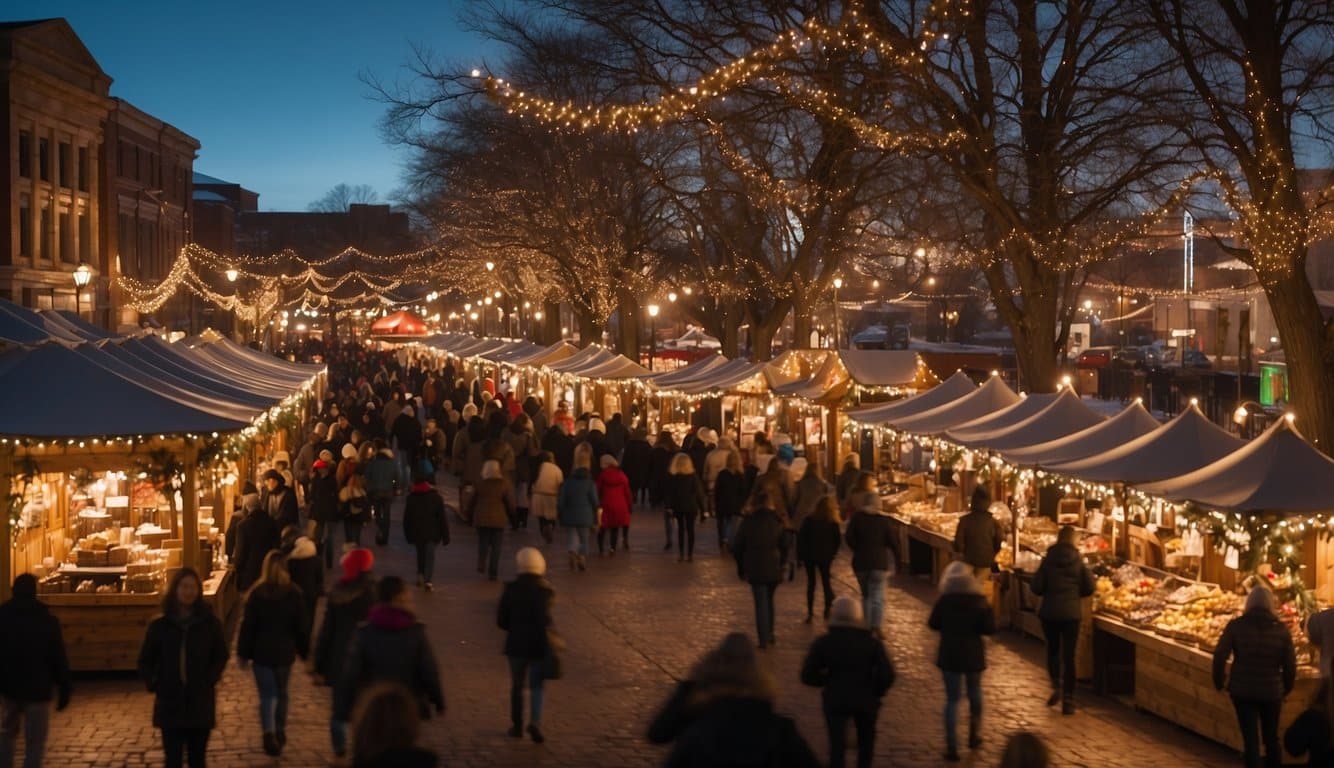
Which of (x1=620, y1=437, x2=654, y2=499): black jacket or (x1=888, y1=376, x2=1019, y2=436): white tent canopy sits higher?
(x1=888, y1=376, x2=1019, y2=436): white tent canopy

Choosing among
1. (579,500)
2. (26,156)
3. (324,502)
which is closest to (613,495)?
(579,500)

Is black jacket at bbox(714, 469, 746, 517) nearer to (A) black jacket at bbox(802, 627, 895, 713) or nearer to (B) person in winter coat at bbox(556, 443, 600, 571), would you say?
(B) person in winter coat at bbox(556, 443, 600, 571)

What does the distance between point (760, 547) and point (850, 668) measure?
491cm

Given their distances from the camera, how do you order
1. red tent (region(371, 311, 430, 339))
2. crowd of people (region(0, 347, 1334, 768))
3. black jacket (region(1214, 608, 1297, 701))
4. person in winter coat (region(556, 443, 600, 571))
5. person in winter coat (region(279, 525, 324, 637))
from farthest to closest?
red tent (region(371, 311, 430, 339))
person in winter coat (region(556, 443, 600, 571))
person in winter coat (region(279, 525, 324, 637))
black jacket (region(1214, 608, 1297, 701))
crowd of people (region(0, 347, 1334, 768))

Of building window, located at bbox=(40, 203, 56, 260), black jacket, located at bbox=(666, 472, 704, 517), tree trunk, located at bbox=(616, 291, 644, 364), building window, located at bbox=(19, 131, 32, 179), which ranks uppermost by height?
building window, located at bbox=(19, 131, 32, 179)

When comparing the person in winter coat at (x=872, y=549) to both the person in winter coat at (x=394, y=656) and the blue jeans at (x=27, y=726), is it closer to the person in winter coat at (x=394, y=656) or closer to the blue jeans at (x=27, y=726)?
the person in winter coat at (x=394, y=656)

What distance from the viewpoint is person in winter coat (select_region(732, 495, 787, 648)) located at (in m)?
13.6

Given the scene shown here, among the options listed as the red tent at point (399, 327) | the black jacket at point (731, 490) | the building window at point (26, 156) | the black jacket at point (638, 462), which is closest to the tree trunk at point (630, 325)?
the building window at point (26, 156)

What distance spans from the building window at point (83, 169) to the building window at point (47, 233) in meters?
3.66

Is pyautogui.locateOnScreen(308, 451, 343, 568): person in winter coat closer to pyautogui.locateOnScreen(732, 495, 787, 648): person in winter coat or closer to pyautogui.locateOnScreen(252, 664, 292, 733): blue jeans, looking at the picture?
pyautogui.locateOnScreen(732, 495, 787, 648): person in winter coat

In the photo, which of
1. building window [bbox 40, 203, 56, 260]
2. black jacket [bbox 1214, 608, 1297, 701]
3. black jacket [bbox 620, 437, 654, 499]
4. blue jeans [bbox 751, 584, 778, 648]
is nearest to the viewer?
black jacket [bbox 1214, 608, 1297, 701]

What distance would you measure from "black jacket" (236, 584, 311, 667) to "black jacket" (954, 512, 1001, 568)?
6941 millimetres

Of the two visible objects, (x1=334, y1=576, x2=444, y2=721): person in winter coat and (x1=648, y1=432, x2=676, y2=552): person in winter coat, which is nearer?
(x1=334, y1=576, x2=444, y2=721): person in winter coat

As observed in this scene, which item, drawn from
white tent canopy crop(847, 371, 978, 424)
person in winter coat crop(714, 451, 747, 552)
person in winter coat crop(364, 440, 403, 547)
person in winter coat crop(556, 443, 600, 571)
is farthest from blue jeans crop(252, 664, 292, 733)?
white tent canopy crop(847, 371, 978, 424)
